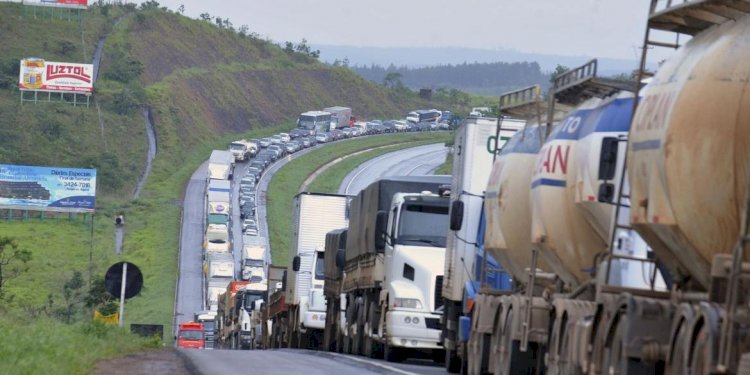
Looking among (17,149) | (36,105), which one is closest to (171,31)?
(36,105)

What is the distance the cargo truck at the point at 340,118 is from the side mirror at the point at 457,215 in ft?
433

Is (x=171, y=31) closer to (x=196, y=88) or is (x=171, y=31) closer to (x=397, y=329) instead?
(x=196, y=88)

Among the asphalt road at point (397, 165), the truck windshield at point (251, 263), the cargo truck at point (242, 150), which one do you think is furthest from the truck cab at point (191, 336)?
the cargo truck at point (242, 150)

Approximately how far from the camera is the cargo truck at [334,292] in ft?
115

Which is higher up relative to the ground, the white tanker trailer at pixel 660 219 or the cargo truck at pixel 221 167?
the cargo truck at pixel 221 167

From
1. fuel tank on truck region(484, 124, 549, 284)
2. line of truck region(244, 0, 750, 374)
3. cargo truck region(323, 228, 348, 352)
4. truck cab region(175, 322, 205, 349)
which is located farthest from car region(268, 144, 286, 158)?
fuel tank on truck region(484, 124, 549, 284)

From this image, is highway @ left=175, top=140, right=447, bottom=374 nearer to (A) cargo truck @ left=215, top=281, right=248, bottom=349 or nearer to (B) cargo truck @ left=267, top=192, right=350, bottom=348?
(B) cargo truck @ left=267, top=192, right=350, bottom=348

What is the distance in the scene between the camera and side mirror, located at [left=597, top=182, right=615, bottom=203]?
14258mm

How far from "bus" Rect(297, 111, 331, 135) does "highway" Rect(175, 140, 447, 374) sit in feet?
34.6

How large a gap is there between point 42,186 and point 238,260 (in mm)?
14526

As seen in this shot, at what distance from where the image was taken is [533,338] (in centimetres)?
1733

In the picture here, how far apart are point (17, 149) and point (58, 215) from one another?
21885 millimetres

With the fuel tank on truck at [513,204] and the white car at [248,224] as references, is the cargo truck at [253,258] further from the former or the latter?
the fuel tank on truck at [513,204]

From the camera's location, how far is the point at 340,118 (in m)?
158
